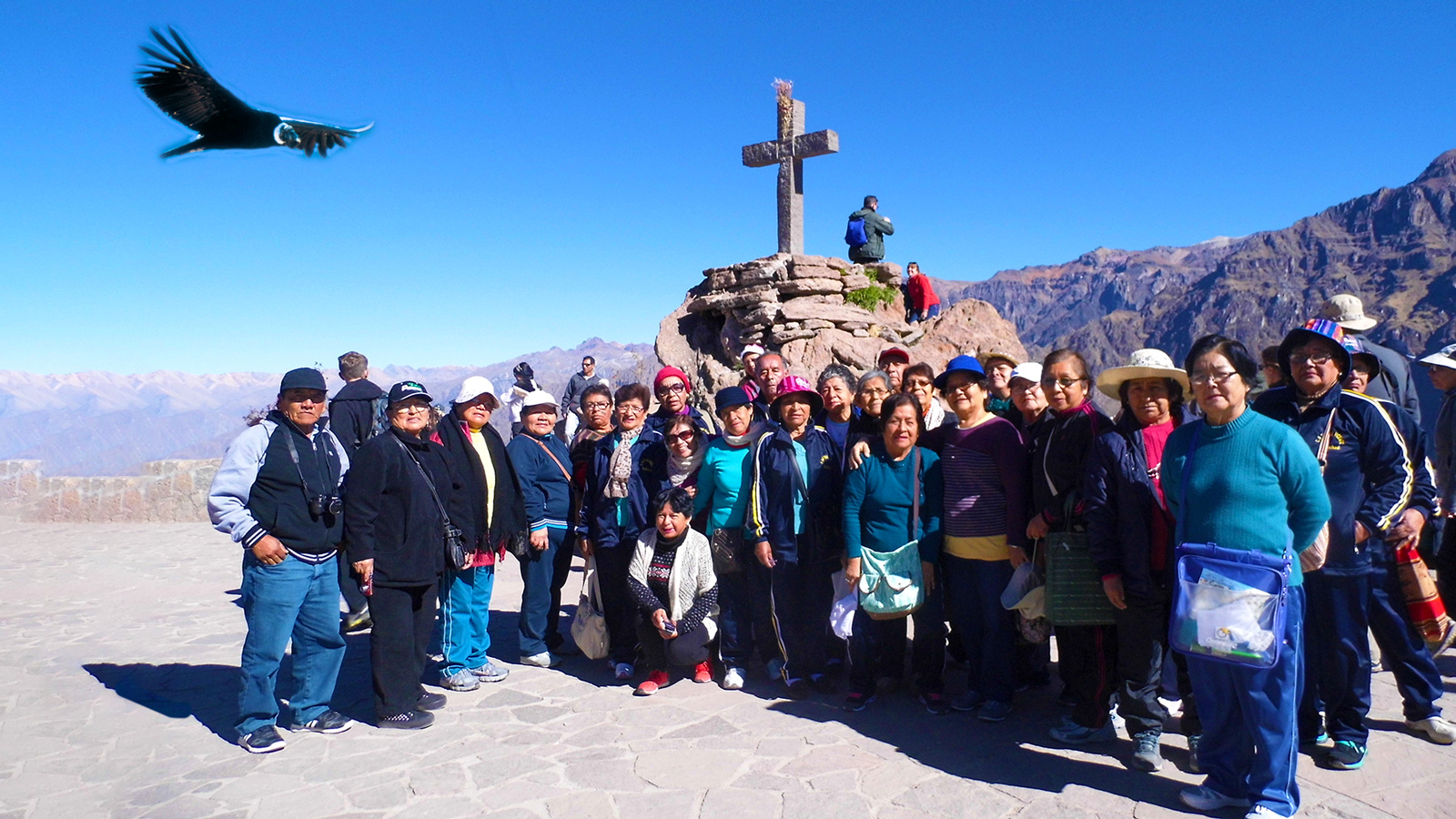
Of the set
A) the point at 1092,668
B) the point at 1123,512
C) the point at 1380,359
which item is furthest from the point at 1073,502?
the point at 1380,359

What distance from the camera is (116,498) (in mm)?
12820

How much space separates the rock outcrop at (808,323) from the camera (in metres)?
11.0

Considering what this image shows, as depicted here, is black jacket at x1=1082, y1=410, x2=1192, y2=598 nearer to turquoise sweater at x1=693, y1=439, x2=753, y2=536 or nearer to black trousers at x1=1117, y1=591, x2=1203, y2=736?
black trousers at x1=1117, y1=591, x2=1203, y2=736

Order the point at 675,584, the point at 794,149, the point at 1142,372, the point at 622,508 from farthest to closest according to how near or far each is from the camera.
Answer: the point at 794,149
the point at 622,508
the point at 675,584
the point at 1142,372

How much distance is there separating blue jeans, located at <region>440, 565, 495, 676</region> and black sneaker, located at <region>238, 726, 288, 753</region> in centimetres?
103

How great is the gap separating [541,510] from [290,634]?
5.26 feet

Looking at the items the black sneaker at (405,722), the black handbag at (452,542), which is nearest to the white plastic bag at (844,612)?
the black handbag at (452,542)

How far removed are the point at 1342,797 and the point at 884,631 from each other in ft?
6.41

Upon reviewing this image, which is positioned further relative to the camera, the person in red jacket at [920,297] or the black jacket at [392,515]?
the person in red jacket at [920,297]

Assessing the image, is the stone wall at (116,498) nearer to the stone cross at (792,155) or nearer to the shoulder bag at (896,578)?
the stone cross at (792,155)

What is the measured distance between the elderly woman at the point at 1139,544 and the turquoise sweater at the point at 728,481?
6.25 feet

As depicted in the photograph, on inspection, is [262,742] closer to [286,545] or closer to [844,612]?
[286,545]

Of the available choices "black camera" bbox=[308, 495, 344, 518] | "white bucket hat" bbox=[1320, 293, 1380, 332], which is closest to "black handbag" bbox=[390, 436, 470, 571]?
"black camera" bbox=[308, 495, 344, 518]

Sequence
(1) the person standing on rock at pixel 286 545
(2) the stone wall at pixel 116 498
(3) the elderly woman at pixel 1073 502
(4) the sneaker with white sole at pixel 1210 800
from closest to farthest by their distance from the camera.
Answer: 1. (4) the sneaker with white sole at pixel 1210 800
2. (3) the elderly woman at pixel 1073 502
3. (1) the person standing on rock at pixel 286 545
4. (2) the stone wall at pixel 116 498
